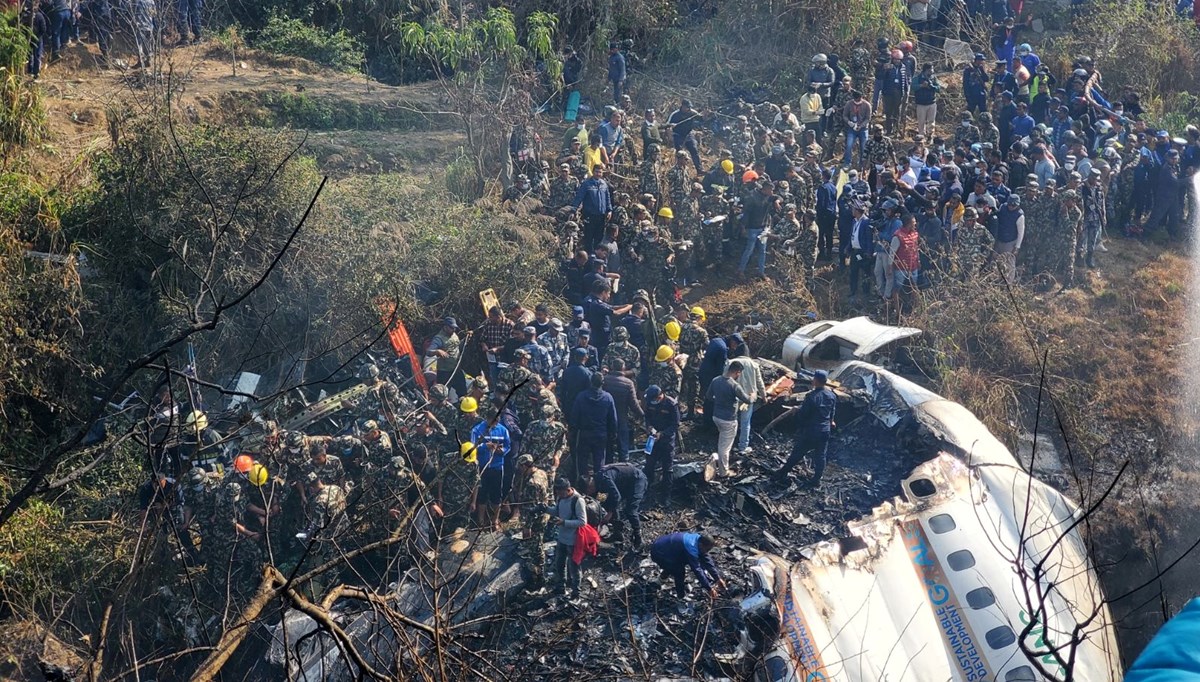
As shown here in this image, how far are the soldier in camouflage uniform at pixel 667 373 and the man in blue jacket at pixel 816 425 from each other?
1504 millimetres

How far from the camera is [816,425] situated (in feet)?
45.3

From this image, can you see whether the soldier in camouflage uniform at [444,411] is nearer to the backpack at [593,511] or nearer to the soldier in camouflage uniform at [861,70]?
the backpack at [593,511]

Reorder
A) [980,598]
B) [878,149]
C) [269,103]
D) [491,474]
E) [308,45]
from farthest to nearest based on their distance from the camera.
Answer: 1. [308,45]
2. [269,103]
3. [878,149]
4. [491,474]
5. [980,598]

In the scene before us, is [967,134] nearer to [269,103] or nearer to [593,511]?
[593,511]

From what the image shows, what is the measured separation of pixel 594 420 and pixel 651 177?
20.2 ft

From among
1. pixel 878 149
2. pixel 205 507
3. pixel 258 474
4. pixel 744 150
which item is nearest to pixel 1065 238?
pixel 878 149

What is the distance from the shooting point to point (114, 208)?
659 inches

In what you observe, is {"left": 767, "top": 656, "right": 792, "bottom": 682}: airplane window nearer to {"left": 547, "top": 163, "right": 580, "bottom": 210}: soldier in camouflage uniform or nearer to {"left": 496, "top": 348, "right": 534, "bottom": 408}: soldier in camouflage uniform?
{"left": 496, "top": 348, "right": 534, "bottom": 408}: soldier in camouflage uniform

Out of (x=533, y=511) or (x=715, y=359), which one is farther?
(x=715, y=359)

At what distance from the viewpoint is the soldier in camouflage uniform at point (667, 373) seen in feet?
47.9

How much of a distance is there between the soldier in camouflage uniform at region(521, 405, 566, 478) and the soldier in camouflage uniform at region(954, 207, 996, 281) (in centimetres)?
674

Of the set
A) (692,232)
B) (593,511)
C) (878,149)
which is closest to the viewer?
(593,511)

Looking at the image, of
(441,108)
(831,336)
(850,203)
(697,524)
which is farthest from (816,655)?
(441,108)

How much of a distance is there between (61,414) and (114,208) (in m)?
2.94
